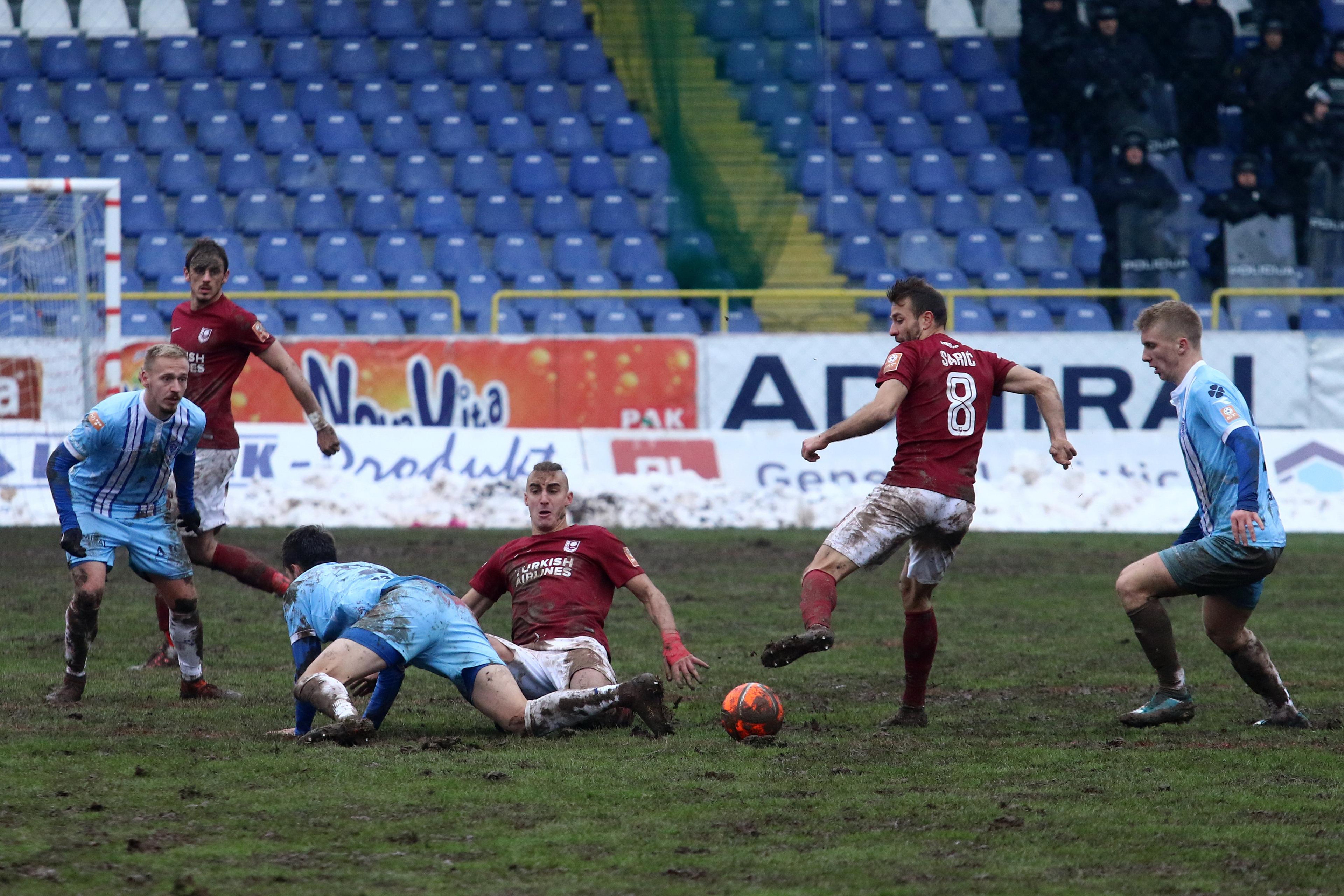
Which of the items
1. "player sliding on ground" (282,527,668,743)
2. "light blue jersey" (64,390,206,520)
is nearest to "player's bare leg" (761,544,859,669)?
"player sliding on ground" (282,527,668,743)

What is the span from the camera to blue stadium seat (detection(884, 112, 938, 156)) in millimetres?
22453

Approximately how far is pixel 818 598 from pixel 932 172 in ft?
54.2

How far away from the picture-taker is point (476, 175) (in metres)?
22.0

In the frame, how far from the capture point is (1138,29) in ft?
70.9

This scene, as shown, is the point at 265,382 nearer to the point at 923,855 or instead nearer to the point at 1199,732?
the point at 1199,732

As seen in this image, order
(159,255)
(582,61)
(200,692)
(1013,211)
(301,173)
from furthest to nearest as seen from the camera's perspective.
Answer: (582,61), (301,173), (1013,211), (159,255), (200,692)

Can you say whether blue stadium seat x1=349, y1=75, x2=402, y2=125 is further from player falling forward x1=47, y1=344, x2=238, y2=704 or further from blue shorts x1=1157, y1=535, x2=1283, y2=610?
blue shorts x1=1157, y1=535, x2=1283, y2=610

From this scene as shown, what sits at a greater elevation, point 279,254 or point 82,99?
point 82,99

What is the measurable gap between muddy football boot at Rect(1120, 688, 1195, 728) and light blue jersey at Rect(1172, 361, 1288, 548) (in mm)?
737

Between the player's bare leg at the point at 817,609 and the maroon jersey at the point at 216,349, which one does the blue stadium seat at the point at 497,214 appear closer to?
the maroon jersey at the point at 216,349

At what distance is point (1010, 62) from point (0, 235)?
13.9 meters

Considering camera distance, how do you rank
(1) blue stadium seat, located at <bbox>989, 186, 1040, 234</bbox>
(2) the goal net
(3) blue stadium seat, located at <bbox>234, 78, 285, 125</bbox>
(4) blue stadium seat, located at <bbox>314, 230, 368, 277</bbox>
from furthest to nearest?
(3) blue stadium seat, located at <bbox>234, 78, 285, 125</bbox>
(1) blue stadium seat, located at <bbox>989, 186, 1040, 234</bbox>
(4) blue stadium seat, located at <bbox>314, 230, 368, 277</bbox>
(2) the goal net

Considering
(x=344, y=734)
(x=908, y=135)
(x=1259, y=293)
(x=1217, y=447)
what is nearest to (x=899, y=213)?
(x=908, y=135)

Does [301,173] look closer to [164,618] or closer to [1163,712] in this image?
[164,618]
